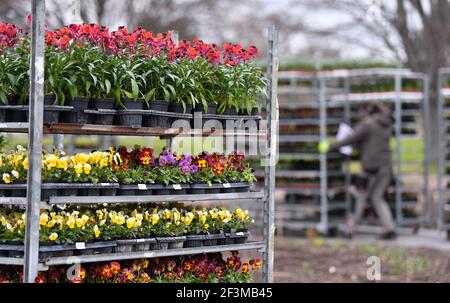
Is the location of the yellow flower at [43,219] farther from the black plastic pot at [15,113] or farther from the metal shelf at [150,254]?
the black plastic pot at [15,113]

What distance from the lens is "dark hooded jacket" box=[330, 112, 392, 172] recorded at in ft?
39.2

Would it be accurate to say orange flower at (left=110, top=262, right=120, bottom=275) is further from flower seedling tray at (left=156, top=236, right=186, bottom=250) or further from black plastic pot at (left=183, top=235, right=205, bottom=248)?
black plastic pot at (left=183, top=235, right=205, bottom=248)

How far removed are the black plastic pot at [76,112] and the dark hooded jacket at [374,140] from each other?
7.18 metres

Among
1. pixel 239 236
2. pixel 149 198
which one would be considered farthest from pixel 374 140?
pixel 149 198

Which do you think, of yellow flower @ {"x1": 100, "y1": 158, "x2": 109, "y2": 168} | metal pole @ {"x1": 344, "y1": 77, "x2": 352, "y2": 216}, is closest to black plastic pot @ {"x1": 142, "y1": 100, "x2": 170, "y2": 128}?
yellow flower @ {"x1": 100, "y1": 158, "x2": 109, "y2": 168}

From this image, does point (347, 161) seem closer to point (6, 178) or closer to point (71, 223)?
point (71, 223)

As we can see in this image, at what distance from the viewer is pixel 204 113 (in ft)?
19.4

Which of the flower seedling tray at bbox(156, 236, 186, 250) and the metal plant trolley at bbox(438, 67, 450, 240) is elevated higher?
the metal plant trolley at bbox(438, 67, 450, 240)

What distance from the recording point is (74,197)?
5.13m

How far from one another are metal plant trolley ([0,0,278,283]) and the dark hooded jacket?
19.6ft

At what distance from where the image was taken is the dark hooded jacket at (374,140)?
39.2 ft

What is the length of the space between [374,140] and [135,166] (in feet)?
22.8

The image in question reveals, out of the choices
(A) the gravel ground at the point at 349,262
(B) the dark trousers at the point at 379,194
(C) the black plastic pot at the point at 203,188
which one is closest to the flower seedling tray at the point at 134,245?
(C) the black plastic pot at the point at 203,188
